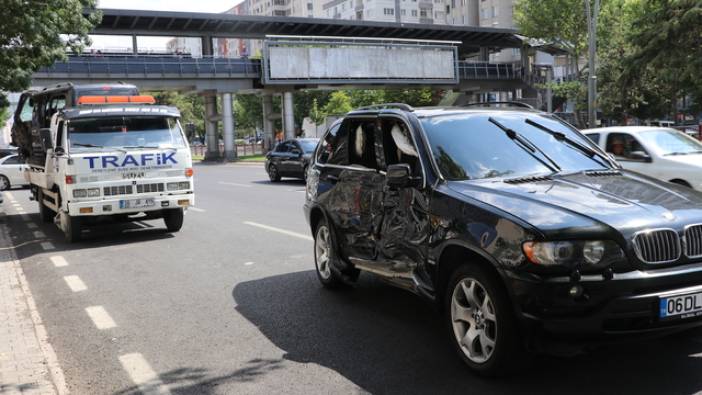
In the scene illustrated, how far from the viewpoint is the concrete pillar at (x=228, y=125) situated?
186 feet

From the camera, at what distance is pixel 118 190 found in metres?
11.2

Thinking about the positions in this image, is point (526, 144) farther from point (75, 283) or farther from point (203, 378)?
point (75, 283)

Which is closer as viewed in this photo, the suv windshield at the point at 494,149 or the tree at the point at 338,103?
the suv windshield at the point at 494,149

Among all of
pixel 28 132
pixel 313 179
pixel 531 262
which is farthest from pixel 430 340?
pixel 28 132

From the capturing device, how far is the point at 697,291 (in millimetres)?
3939

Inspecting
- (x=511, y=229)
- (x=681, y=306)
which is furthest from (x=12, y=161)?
(x=681, y=306)

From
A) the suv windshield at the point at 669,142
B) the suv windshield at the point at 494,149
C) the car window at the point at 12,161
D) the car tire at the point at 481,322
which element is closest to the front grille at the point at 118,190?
the suv windshield at the point at 494,149

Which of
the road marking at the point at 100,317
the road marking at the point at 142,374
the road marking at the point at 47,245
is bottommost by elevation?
the road marking at the point at 142,374

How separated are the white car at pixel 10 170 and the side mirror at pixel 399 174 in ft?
84.1

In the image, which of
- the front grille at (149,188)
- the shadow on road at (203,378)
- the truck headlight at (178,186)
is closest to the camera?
the shadow on road at (203,378)

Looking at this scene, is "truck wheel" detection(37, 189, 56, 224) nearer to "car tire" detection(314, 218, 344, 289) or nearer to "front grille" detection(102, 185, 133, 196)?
"front grille" detection(102, 185, 133, 196)

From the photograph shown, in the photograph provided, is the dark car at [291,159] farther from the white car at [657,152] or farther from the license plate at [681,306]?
the license plate at [681,306]

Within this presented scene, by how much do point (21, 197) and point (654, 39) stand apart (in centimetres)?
2709

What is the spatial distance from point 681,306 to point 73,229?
9787 millimetres
